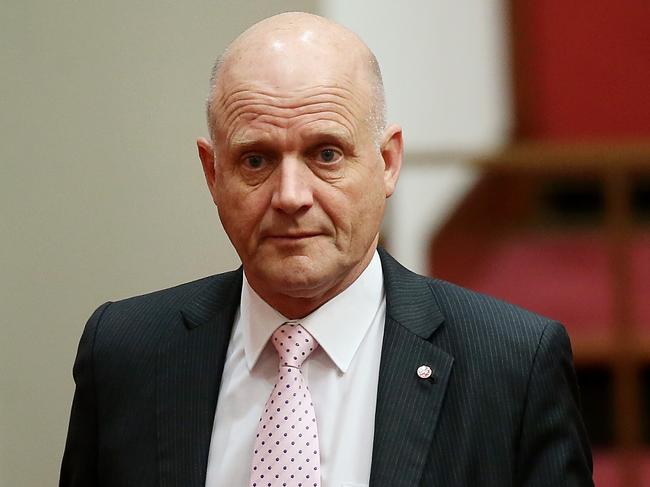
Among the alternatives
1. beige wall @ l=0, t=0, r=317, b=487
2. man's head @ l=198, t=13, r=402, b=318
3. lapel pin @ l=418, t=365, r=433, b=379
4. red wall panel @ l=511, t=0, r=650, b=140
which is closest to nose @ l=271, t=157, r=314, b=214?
man's head @ l=198, t=13, r=402, b=318

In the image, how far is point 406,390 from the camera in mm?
1704

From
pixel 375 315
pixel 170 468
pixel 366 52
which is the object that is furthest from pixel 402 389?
pixel 366 52

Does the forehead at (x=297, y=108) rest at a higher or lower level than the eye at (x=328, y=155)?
higher

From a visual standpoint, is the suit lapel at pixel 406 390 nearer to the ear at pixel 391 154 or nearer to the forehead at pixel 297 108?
the ear at pixel 391 154

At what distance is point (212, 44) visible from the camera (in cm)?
260

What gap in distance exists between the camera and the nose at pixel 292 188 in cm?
164

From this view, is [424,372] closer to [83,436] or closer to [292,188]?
[292,188]

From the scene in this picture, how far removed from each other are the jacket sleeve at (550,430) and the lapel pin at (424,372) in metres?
0.15

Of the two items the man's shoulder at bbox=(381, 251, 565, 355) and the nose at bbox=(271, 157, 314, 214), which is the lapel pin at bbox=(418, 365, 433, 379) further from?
the nose at bbox=(271, 157, 314, 214)

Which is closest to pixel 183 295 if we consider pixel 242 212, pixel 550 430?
pixel 242 212

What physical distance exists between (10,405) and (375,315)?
1199 millimetres

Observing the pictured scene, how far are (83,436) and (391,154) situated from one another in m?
0.67

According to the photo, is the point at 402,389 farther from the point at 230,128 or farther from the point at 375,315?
the point at 230,128

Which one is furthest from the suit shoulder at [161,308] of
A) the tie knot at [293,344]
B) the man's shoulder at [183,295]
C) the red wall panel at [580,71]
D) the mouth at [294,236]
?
the red wall panel at [580,71]
